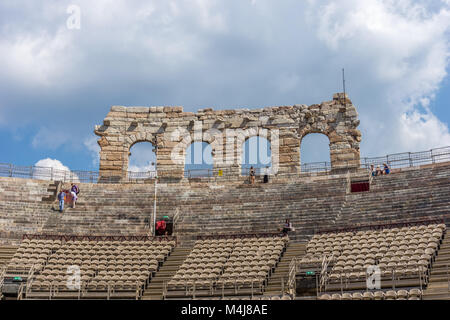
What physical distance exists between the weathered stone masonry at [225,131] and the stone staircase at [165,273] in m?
9.78

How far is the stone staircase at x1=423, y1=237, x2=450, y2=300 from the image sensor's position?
16.4 meters

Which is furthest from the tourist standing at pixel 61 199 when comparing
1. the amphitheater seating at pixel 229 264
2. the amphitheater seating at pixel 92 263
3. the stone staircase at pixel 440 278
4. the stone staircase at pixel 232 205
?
the stone staircase at pixel 440 278

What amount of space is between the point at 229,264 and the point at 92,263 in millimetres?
5913

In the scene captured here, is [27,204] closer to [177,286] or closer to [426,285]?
[177,286]

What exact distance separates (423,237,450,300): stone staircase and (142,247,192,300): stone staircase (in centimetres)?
960

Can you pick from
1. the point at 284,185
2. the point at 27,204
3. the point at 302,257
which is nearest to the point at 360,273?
the point at 302,257

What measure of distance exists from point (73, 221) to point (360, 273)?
1525 centimetres

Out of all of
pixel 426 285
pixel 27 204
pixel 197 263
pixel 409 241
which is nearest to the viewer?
pixel 426 285

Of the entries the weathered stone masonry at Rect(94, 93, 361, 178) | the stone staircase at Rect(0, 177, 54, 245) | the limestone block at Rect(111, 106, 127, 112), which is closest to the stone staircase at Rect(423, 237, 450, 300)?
the weathered stone masonry at Rect(94, 93, 361, 178)

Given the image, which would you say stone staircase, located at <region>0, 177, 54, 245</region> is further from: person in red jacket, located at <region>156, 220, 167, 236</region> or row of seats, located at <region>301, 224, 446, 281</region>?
row of seats, located at <region>301, 224, 446, 281</region>

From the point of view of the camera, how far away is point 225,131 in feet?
113

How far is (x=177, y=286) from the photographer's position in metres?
20.5

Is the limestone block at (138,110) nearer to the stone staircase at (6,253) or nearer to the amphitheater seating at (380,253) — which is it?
the stone staircase at (6,253)

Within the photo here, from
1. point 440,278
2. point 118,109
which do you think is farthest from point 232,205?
point 440,278
